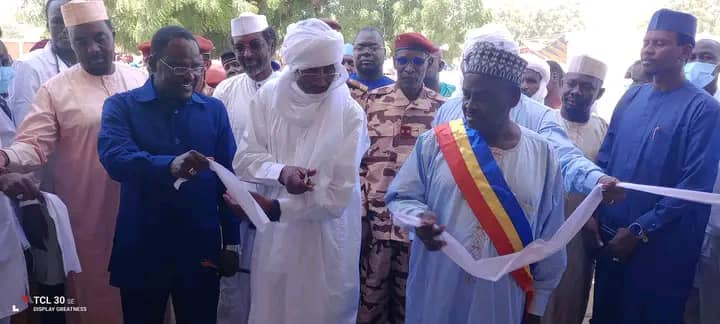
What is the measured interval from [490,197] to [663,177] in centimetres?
140

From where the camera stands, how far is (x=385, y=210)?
403 centimetres

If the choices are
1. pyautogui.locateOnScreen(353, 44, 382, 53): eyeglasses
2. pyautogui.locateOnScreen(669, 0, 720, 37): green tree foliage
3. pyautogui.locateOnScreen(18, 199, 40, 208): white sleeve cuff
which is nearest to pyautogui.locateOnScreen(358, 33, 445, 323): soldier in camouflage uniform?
pyautogui.locateOnScreen(353, 44, 382, 53): eyeglasses

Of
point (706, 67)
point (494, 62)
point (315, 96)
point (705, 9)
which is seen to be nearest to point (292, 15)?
point (706, 67)

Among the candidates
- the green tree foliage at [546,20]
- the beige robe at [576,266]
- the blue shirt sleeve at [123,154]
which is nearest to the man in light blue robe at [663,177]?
the beige robe at [576,266]

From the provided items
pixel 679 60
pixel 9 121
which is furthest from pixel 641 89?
pixel 9 121

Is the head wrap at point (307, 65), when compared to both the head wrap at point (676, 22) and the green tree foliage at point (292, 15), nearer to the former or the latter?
the head wrap at point (676, 22)

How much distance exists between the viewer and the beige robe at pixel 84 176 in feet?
11.4

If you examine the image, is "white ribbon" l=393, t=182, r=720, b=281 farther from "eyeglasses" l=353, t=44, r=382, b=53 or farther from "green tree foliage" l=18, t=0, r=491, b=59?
"green tree foliage" l=18, t=0, r=491, b=59

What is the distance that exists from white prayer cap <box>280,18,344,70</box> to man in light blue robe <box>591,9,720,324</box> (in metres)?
1.82

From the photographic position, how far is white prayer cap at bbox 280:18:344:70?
323cm

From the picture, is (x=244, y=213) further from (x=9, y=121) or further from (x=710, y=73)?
(x=710, y=73)

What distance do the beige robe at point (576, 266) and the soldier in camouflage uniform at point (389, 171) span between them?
101 cm

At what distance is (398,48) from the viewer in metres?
4.33

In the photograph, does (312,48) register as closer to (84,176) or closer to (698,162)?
(84,176)
